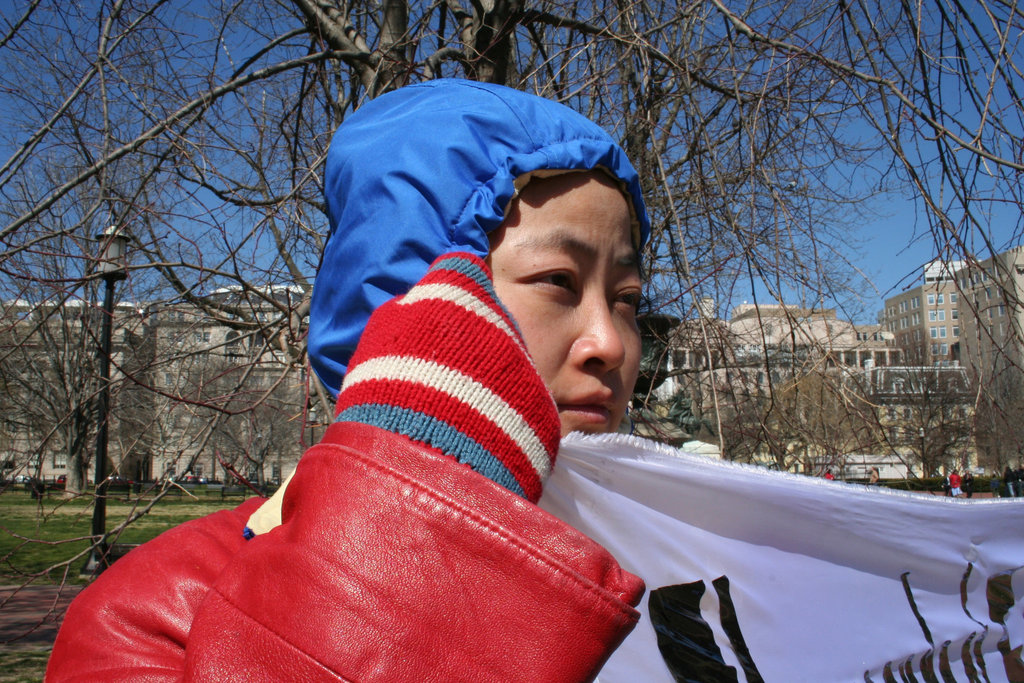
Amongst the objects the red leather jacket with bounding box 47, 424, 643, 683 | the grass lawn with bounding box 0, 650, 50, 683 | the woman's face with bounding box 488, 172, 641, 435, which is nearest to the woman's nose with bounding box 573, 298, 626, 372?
the woman's face with bounding box 488, 172, 641, 435

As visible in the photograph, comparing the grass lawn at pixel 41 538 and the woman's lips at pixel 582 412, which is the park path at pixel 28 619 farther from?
the woman's lips at pixel 582 412

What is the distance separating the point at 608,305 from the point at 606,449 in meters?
0.23

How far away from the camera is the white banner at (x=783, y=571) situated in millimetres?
1244

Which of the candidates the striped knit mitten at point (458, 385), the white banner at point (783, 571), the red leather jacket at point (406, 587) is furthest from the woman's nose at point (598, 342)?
the red leather jacket at point (406, 587)

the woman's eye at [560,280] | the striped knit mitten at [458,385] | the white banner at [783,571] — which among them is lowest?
the white banner at [783,571]

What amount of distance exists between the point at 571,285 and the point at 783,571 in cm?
75

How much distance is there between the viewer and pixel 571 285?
1074 millimetres

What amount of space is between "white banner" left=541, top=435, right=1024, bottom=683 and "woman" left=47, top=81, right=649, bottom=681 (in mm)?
238

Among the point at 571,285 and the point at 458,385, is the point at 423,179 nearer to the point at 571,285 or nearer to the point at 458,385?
the point at 571,285

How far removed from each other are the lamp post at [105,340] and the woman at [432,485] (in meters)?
2.14

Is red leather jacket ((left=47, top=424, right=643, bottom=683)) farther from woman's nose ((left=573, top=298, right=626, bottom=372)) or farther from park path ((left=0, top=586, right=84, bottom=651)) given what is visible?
park path ((left=0, top=586, right=84, bottom=651))

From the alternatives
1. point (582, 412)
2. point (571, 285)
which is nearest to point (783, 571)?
point (582, 412)

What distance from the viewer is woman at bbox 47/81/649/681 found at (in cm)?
60

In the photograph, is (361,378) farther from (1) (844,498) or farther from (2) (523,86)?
(2) (523,86)
